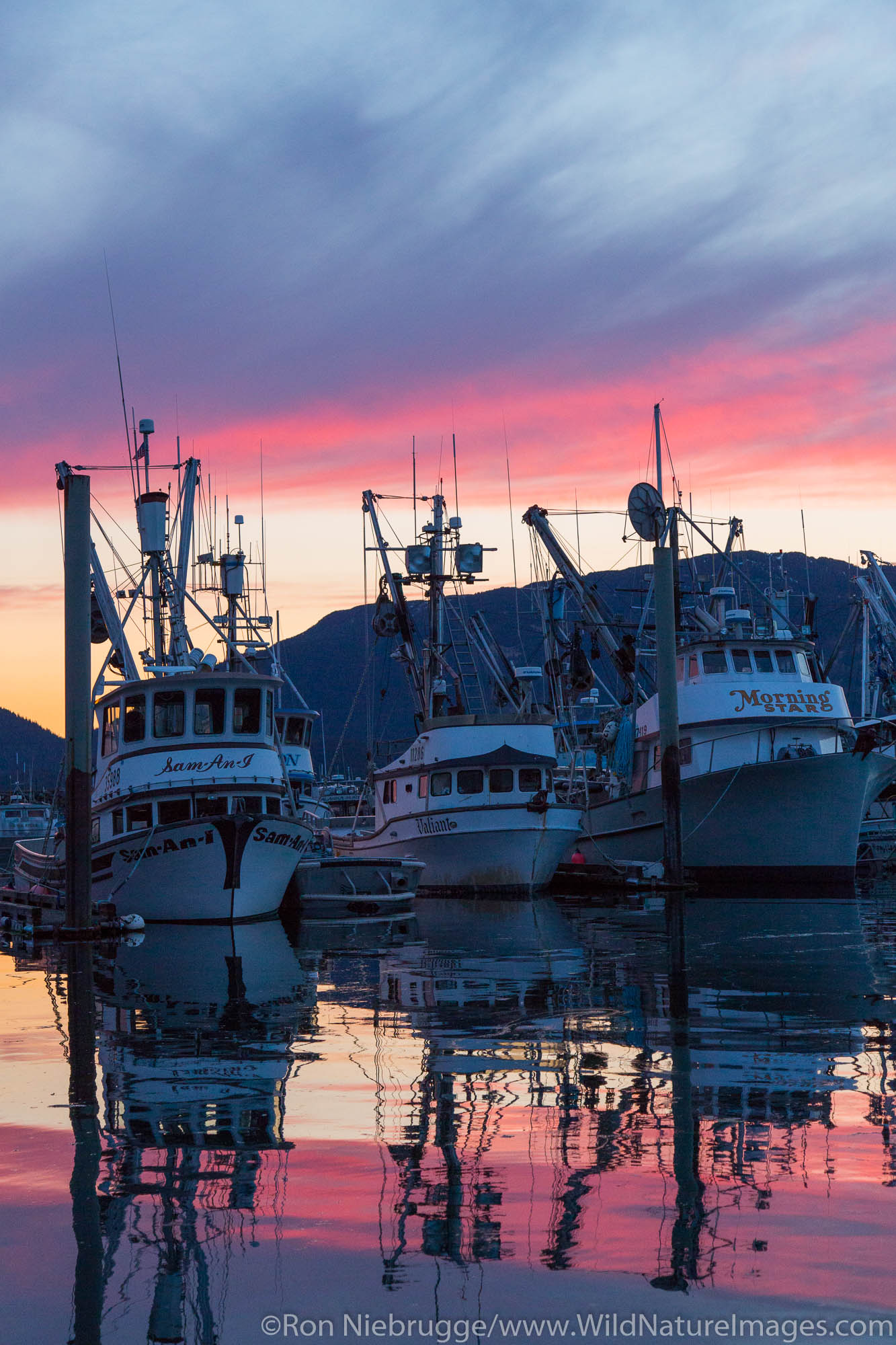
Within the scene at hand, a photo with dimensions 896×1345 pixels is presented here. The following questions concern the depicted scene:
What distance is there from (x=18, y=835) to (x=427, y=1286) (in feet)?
418

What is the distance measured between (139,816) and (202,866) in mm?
3024

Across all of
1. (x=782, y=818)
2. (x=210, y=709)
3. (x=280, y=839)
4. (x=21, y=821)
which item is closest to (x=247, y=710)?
(x=210, y=709)

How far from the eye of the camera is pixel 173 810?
1328 inches

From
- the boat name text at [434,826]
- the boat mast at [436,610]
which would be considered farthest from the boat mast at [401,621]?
the boat name text at [434,826]

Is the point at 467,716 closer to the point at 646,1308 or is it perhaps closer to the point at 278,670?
the point at 278,670

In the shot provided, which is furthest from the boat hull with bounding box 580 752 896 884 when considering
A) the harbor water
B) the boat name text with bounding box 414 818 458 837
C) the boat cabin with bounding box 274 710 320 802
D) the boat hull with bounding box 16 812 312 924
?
the harbor water

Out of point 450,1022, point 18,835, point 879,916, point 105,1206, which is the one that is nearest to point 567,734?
point 879,916

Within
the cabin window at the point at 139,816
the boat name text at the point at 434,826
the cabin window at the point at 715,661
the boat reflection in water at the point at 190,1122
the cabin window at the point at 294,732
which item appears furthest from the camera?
the cabin window at the point at 715,661

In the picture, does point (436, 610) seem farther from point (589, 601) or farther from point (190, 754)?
point (190, 754)

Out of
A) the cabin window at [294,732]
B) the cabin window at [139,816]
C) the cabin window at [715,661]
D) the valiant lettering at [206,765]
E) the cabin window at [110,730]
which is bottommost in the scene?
the cabin window at [139,816]

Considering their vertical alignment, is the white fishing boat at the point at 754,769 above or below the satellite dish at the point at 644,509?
below

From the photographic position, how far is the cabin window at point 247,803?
1340 inches

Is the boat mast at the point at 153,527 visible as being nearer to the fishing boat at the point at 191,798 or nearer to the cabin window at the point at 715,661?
the fishing boat at the point at 191,798

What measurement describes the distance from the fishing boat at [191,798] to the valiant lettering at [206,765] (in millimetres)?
23
